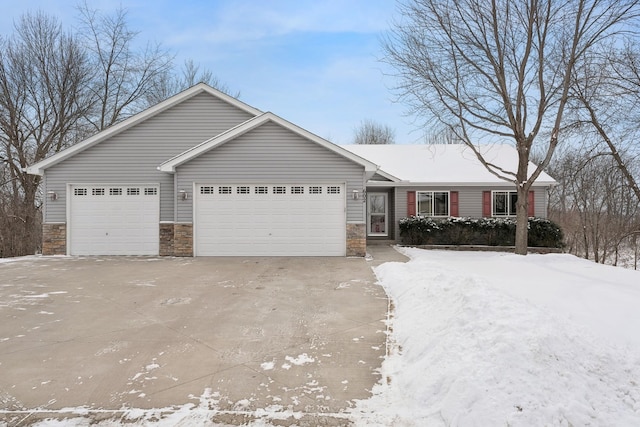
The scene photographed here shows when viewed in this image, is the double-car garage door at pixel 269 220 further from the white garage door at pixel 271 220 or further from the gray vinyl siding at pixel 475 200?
the gray vinyl siding at pixel 475 200

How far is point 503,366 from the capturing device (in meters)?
3.25

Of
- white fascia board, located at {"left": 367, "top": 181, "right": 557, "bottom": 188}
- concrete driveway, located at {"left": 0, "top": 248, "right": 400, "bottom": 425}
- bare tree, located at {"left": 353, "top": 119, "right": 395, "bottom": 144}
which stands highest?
bare tree, located at {"left": 353, "top": 119, "right": 395, "bottom": 144}

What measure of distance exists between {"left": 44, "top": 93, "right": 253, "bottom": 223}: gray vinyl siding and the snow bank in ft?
34.7

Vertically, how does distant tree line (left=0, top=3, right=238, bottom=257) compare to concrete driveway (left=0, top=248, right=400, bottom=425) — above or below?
above

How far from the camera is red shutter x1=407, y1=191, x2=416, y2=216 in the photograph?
1686cm

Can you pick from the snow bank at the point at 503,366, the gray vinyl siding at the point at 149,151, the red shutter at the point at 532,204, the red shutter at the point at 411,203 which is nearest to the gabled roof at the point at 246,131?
the gray vinyl siding at the point at 149,151

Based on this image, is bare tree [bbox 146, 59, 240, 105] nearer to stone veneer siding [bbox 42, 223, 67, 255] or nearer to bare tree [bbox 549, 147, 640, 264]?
stone veneer siding [bbox 42, 223, 67, 255]

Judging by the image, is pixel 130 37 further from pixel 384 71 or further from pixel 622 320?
pixel 622 320

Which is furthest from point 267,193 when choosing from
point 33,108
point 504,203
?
point 33,108

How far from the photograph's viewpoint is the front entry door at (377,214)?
58.0ft

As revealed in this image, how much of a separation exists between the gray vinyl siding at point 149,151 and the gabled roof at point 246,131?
4.70 ft

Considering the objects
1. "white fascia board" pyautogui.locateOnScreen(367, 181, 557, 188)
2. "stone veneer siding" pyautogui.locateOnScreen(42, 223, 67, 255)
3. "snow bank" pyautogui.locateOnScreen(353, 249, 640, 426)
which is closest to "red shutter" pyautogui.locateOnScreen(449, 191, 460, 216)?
"white fascia board" pyautogui.locateOnScreen(367, 181, 557, 188)

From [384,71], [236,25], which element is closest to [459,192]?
[384,71]

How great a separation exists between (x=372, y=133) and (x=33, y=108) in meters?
26.4
